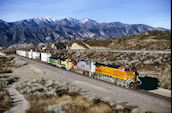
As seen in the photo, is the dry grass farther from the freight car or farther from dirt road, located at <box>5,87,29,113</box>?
the freight car

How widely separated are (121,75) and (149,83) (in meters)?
6.62

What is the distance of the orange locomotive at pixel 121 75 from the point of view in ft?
73.0

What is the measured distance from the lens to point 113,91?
21422 mm

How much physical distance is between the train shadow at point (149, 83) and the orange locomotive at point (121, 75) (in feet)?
7.51

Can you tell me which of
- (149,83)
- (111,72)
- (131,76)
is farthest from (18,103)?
(149,83)

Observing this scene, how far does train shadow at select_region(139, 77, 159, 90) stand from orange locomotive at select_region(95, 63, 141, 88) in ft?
7.51

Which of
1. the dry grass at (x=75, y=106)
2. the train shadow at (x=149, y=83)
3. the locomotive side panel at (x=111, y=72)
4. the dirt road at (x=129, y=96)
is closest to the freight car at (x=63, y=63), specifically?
the locomotive side panel at (x=111, y=72)

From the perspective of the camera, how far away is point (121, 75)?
2311cm

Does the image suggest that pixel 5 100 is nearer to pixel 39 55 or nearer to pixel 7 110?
pixel 7 110

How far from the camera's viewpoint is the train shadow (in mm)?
24520

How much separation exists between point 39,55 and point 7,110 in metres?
53.5

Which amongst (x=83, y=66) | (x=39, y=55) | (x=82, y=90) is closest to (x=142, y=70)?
(x=83, y=66)

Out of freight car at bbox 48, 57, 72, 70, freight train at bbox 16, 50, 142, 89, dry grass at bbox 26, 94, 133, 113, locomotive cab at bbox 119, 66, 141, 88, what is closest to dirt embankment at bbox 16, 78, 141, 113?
dry grass at bbox 26, 94, 133, 113

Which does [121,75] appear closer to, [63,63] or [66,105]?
[66,105]
